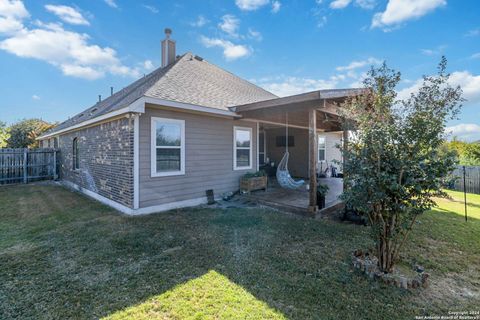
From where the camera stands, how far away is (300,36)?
29.0 ft

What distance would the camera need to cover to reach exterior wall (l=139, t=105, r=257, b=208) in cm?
523

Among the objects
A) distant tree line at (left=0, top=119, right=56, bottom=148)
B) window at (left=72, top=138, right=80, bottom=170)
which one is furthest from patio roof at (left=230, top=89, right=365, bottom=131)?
distant tree line at (left=0, top=119, right=56, bottom=148)

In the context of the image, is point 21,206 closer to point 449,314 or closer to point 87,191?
point 87,191

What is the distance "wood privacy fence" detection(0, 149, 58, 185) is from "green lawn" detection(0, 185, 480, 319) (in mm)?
7808

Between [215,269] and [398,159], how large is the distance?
2609 mm

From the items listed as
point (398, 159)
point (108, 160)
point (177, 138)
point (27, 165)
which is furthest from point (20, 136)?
point (398, 159)

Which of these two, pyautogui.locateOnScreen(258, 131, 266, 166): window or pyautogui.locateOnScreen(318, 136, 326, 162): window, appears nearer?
pyautogui.locateOnScreen(258, 131, 266, 166): window

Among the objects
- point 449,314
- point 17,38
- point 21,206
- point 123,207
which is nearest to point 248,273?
point 449,314

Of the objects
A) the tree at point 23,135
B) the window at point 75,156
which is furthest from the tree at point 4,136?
the window at point 75,156

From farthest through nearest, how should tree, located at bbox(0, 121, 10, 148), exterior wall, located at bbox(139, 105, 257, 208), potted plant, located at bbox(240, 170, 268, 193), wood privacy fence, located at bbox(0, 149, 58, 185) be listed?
tree, located at bbox(0, 121, 10, 148)
wood privacy fence, located at bbox(0, 149, 58, 185)
potted plant, located at bbox(240, 170, 268, 193)
exterior wall, located at bbox(139, 105, 257, 208)

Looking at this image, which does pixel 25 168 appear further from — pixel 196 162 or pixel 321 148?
pixel 321 148

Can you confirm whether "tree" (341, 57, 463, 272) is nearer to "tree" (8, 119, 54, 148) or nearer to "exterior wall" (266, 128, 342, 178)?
"exterior wall" (266, 128, 342, 178)

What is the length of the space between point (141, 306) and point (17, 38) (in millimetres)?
13170

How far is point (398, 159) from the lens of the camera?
8.21ft
